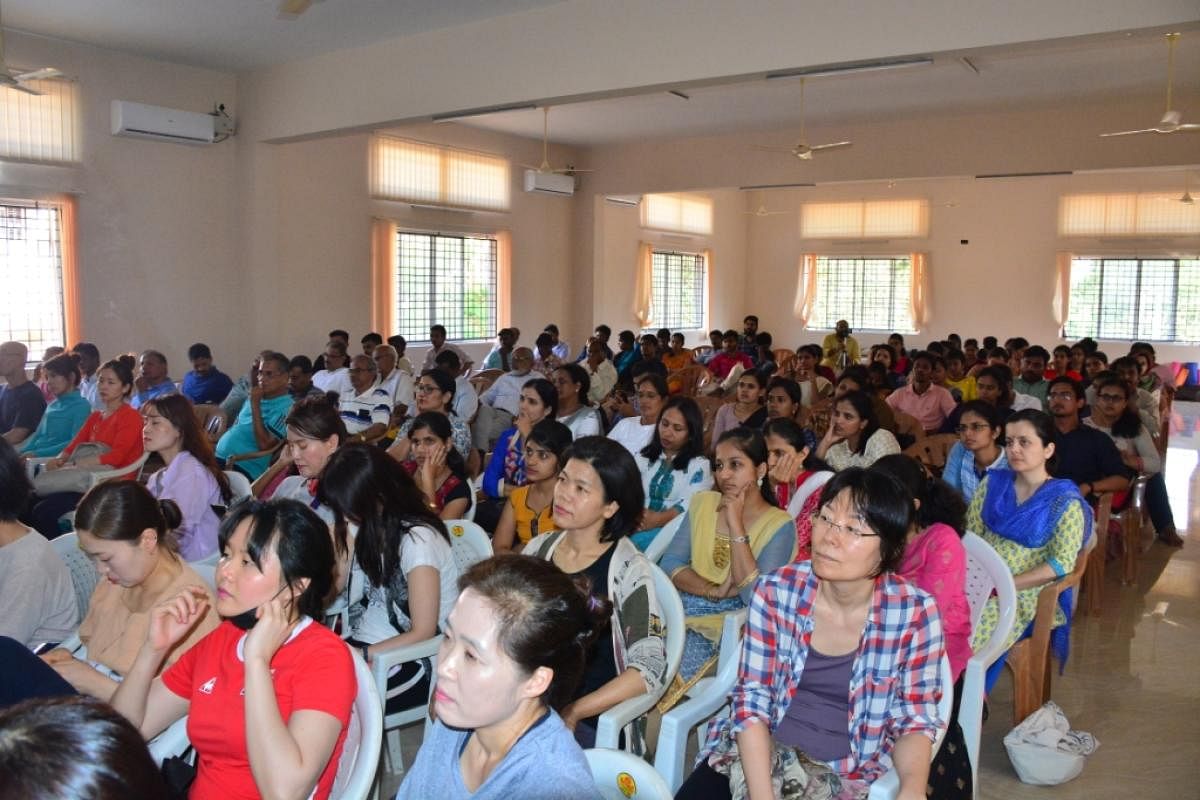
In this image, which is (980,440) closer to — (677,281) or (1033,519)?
(1033,519)

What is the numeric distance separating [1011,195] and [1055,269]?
130 centimetres

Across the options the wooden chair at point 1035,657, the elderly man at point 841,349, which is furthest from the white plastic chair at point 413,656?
the elderly man at point 841,349

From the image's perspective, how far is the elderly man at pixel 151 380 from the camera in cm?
604

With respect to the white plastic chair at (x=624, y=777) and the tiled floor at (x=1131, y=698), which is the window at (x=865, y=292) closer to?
the tiled floor at (x=1131, y=698)

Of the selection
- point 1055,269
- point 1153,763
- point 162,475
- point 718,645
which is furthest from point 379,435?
point 1055,269

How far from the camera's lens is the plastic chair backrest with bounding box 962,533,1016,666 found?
8.78 feet

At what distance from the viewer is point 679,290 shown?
1493 cm

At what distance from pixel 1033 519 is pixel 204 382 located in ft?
19.3

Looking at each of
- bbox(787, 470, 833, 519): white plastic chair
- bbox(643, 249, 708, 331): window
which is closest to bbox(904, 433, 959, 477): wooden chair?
bbox(787, 470, 833, 519): white plastic chair

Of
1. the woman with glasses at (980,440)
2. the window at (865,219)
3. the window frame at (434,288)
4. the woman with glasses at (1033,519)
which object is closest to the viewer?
the woman with glasses at (1033,519)

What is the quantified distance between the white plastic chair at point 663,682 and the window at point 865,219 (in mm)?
13705

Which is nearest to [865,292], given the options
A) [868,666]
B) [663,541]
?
[663,541]

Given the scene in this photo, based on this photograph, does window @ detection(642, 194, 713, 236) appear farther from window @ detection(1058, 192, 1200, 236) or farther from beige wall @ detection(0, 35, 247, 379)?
beige wall @ detection(0, 35, 247, 379)

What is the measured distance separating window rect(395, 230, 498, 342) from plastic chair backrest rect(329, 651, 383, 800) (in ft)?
29.2
